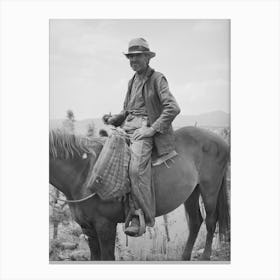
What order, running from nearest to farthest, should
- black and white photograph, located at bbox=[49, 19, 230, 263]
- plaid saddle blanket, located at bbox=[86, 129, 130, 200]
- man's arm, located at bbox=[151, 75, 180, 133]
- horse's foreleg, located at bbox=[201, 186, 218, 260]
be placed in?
plaid saddle blanket, located at bbox=[86, 129, 130, 200] < man's arm, located at bbox=[151, 75, 180, 133] < black and white photograph, located at bbox=[49, 19, 230, 263] < horse's foreleg, located at bbox=[201, 186, 218, 260]

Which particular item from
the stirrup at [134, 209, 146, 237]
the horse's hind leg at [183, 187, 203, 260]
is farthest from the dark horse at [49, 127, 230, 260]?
the stirrup at [134, 209, 146, 237]

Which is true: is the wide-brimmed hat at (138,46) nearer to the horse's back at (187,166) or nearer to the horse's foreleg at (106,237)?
the horse's back at (187,166)

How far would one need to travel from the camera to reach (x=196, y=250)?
4156 millimetres

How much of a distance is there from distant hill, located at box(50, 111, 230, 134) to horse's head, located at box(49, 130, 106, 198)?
38 centimetres

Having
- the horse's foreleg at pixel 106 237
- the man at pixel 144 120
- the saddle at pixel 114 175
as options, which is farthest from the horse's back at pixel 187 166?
the horse's foreleg at pixel 106 237

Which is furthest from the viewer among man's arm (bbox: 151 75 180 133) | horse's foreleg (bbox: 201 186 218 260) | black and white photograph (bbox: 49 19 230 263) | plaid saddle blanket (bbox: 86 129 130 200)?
horse's foreleg (bbox: 201 186 218 260)

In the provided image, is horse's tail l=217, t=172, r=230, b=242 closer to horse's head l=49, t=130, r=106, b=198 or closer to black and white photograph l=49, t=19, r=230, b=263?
black and white photograph l=49, t=19, r=230, b=263

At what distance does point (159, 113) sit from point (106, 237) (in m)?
0.93

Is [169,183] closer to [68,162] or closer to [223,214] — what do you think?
[223,214]

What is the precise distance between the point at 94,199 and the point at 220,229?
3.39 feet

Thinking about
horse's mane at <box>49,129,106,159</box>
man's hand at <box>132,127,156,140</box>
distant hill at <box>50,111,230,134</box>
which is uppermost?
distant hill at <box>50,111,230,134</box>

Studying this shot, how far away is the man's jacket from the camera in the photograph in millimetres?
3811
